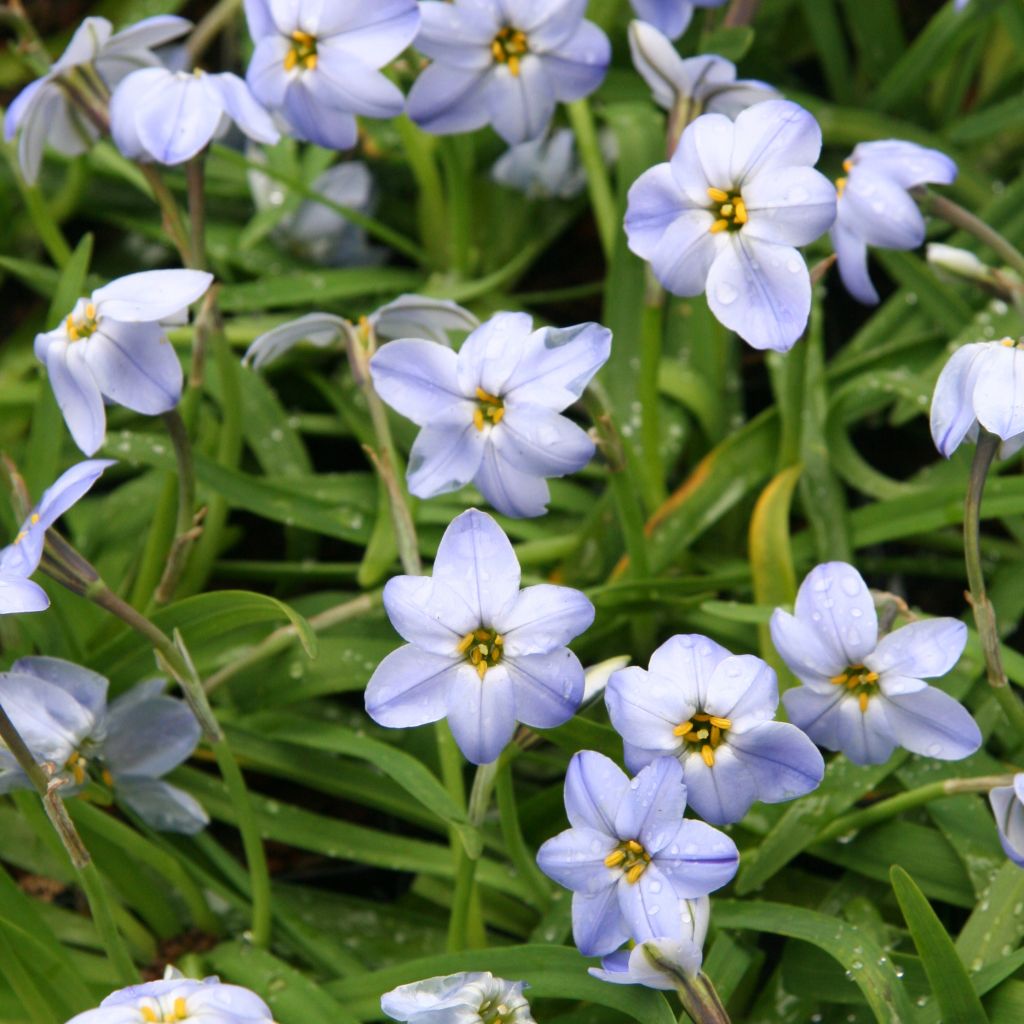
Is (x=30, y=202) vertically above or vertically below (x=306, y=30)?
below

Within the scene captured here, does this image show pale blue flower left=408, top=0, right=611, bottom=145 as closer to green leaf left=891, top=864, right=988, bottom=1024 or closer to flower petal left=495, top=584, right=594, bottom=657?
flower petal left=495, top=584, right=594, bottom=657

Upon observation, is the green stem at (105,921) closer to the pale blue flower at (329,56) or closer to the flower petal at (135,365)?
the flower petal at (135,365)

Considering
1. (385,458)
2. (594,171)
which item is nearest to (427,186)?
(594,171)

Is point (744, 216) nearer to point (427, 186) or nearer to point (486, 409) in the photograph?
point (486, 409)

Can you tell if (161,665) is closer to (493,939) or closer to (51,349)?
(51,349)

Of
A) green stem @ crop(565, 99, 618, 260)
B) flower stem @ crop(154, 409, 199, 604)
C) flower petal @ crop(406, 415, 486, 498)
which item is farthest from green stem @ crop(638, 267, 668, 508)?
flower stem @ crop(154, 409, 199, 604)

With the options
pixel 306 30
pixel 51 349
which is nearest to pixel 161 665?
pixel 51 349
